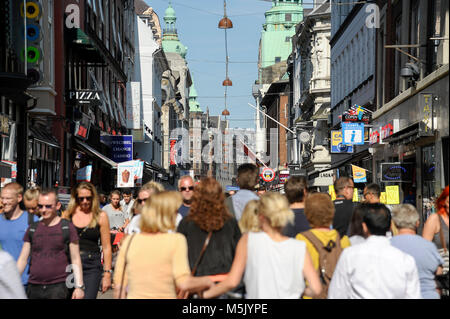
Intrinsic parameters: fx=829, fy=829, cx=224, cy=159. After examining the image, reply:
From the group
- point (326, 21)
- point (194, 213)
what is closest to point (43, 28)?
point (194, 213)

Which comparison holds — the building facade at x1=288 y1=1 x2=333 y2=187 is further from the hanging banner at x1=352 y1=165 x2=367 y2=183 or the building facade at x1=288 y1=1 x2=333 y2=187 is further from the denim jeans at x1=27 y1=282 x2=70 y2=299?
the denim jeans at x1=27 y1=282 x2=70 y2=299

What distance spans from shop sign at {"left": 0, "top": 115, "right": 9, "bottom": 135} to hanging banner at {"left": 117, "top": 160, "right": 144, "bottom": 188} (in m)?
10.6

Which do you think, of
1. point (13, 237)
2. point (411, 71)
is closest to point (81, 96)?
point (411, 71)

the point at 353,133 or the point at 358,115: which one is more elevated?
the point at 358,115

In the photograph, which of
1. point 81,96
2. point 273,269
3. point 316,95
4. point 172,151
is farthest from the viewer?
point 172,151

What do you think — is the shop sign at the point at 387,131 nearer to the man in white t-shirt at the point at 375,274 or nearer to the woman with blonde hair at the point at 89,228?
the woman with blonde hair at the point at 89,228

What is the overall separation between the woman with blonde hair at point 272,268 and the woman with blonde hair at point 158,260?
262 millimetres

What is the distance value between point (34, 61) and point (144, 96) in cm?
4435

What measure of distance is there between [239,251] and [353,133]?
24291mm

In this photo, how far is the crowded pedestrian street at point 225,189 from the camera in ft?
20.2

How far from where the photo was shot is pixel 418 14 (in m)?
22.5

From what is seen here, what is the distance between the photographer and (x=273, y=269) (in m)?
6.04

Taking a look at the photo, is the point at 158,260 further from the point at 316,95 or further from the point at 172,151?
the point at 172,151
